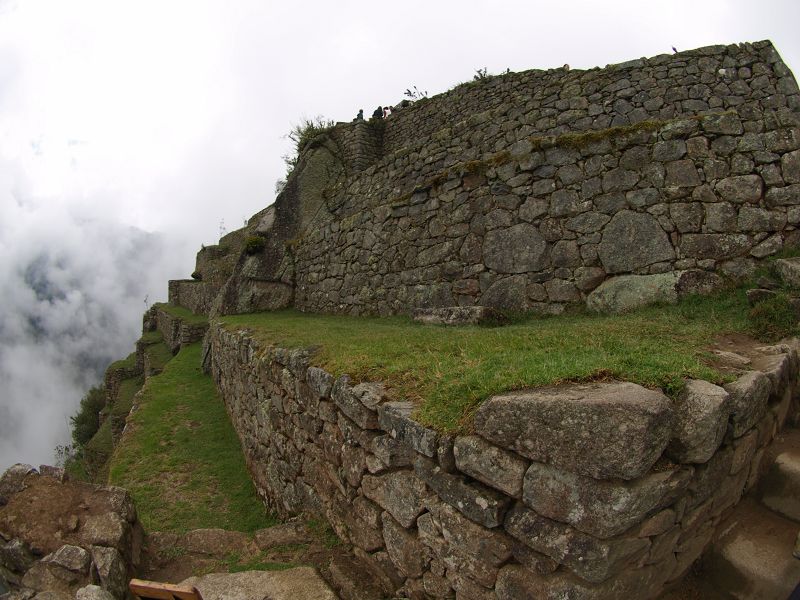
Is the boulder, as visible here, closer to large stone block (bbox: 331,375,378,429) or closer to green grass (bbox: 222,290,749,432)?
green grass (bbox: 222,290,749,432)

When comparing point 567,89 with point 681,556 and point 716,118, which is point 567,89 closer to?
point 716,118

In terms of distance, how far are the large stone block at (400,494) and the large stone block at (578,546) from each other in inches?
32.3

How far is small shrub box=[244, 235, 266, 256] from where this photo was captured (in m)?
15.0

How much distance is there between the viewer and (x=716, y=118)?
5.72 m

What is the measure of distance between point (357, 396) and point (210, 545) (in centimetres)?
248

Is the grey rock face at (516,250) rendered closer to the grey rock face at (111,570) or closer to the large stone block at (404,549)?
the large stone block at (404,549)

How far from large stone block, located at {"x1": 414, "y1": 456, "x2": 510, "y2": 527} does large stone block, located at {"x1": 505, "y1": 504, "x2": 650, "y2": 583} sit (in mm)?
118

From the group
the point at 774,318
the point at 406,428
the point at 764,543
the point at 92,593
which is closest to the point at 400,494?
the point at 406,428

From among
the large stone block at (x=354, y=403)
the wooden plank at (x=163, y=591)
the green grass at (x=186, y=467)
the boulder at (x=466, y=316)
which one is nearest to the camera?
the wooden plank at (x=163, y=591)

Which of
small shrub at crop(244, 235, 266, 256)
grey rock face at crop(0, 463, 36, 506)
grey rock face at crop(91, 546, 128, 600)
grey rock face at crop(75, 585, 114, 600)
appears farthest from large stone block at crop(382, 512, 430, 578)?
small shrub at crop(244, 235, 266, 256)

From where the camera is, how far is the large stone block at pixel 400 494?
318 centimetres

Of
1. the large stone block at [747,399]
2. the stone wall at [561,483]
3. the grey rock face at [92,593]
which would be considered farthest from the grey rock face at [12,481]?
the large stone block at [747,399]

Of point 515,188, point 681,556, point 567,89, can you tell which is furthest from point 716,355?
point 567,89

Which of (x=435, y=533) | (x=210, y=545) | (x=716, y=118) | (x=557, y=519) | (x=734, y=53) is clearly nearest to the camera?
(x=557, y=519)
